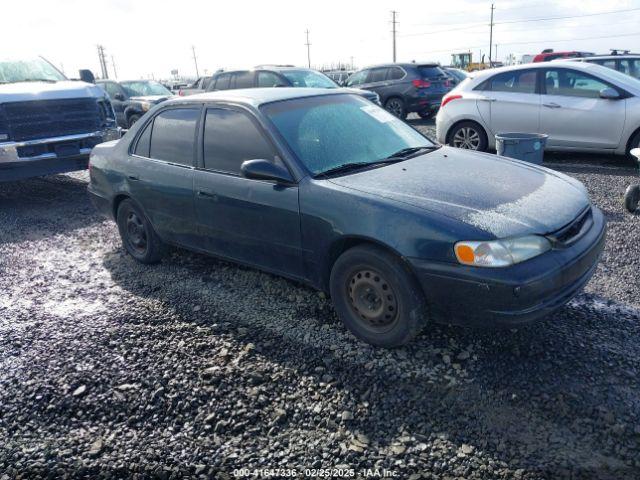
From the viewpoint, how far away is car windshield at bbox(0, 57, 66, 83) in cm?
822

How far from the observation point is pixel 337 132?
399 cm

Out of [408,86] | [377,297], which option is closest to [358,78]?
[408,86]

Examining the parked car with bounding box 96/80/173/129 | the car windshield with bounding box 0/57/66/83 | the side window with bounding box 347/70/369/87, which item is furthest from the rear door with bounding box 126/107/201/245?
the side window with bounding box 347/70/369/87

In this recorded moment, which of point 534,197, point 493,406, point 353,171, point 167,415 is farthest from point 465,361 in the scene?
point 167,415

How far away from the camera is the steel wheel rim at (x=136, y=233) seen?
507cm

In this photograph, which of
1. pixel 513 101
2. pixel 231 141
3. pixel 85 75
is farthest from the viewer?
pixel 85 75

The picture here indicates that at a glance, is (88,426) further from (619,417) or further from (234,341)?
(619,417)

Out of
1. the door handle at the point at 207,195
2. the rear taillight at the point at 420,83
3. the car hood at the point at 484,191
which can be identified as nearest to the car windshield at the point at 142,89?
the rear taillight at the point at 420,83

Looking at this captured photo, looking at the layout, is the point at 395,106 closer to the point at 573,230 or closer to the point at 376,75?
the point at 376,75

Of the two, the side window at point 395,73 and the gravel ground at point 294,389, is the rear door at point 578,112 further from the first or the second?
the side window at point 395,73

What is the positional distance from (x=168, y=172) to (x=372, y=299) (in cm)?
219

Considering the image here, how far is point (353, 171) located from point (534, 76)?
599 centimetres

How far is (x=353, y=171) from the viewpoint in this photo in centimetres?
367

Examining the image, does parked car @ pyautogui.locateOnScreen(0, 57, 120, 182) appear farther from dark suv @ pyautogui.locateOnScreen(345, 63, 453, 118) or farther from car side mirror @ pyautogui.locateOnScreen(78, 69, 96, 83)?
dark suv @ pyautogui.locateOnScreen(345, 63, 453, 118)
